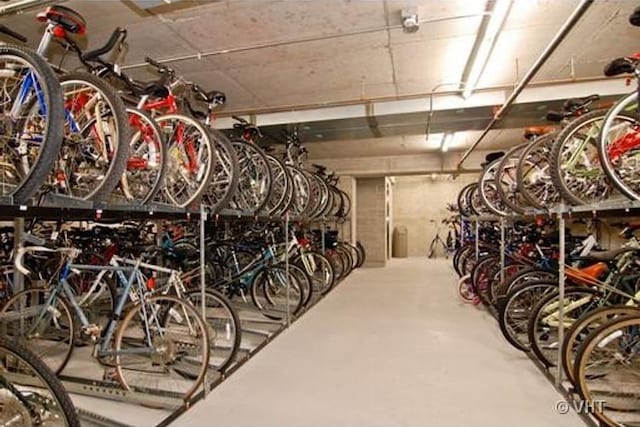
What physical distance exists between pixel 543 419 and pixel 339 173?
7060 millimetres

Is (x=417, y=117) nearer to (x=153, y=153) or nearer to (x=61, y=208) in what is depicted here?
(x=153, y=153)

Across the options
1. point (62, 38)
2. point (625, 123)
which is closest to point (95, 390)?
point (62, 38)

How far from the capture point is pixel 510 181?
431 centimetres

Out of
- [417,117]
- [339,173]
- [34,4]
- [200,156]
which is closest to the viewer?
[34,4]

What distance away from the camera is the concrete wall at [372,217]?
9633 mm

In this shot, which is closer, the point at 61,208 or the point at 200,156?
the point at 61,208

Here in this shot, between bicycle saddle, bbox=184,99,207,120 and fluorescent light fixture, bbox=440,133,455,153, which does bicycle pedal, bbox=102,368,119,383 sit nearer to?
bicycle saddle, bbox=184,99,207,120

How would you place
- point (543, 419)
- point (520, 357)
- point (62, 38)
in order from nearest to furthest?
point (62, 38) < point (543, 419) < point (520, 357)

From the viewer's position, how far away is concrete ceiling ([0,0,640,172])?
276 centimetres

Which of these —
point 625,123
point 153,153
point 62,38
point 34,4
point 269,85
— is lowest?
point 153,153

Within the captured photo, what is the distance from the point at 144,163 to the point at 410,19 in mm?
2163

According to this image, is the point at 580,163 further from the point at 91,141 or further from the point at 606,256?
the point at 91,141

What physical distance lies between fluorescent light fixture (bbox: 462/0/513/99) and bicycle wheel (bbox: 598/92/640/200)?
38.5 inches

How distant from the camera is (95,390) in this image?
256 cm
